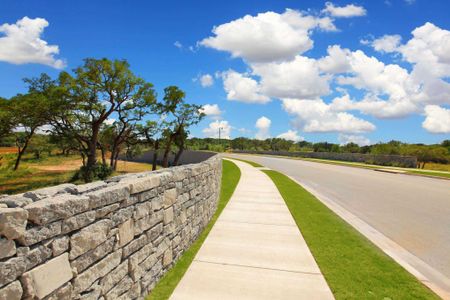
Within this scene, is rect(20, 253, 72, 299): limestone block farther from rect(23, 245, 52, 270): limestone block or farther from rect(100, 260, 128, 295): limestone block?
rect(100, 260, 128, 295): limestone block

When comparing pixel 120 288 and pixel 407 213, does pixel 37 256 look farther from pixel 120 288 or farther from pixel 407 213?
pixel 407 213

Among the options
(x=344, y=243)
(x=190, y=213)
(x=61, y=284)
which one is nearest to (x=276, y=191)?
(x=344, y=243)

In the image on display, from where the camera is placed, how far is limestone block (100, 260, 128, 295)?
3441mm

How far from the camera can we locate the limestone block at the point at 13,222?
2.22 m

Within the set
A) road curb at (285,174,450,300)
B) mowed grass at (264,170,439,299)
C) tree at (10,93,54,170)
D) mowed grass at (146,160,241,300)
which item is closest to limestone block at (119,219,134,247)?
mowed grass at (146,160,241,300)

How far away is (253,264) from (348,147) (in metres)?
82.3

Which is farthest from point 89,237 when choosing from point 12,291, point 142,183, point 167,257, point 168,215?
point 167,257

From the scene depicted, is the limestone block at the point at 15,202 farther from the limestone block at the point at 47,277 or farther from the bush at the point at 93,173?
the bush at the point at 93,173

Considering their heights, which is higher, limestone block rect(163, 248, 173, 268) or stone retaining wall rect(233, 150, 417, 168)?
stone retaining wall rect(233, 150, 417, 168)

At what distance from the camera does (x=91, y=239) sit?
3.20 m

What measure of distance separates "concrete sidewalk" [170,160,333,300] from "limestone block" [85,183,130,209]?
68.2 inches

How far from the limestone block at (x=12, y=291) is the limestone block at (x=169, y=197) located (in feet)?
9.33

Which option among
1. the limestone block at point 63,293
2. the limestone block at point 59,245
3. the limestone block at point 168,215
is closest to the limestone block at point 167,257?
the limestone block at point 168,215

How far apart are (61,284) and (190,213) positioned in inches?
149
